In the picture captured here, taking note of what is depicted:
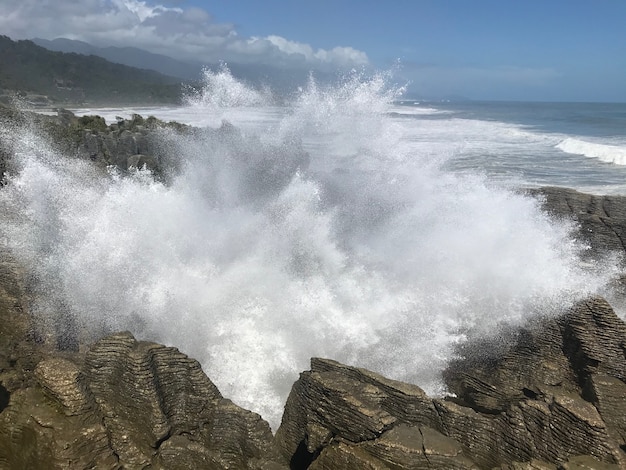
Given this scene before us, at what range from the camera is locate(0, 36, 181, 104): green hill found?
341ft

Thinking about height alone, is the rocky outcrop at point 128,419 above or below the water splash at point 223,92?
below

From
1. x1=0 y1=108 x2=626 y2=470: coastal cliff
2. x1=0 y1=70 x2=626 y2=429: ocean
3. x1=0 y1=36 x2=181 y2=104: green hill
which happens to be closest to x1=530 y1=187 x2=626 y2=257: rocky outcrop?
x1=0 y1=70 x2=626 y2=429: ocean

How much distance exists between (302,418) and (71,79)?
131 meters

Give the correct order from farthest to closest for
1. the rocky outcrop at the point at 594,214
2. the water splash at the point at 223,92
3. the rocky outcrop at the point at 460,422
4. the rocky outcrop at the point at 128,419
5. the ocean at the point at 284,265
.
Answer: the water splash at the point at 223,92 < the rocky outcrop at the point at 594,214 < the ocean at the point at 284,265 < the rocky outcrop at the point at 128,419 < the rocky outcrop at the point at 460,422

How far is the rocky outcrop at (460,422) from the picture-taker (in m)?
5.80

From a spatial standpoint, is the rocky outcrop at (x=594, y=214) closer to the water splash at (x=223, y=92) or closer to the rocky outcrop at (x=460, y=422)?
the rocky outcrop at (x=460, y=422)

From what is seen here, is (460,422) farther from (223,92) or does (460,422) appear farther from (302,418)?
(223,92)

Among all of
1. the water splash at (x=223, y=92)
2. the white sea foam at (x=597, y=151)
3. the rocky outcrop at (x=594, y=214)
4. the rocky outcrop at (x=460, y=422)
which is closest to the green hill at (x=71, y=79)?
the water splash at (x=223, y=92)

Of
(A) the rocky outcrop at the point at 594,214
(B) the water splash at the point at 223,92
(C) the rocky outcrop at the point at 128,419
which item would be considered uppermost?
(B) the water splash at the point at 223,92

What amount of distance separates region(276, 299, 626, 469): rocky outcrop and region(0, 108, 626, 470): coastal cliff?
0.01 m

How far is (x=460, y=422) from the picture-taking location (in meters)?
6.62

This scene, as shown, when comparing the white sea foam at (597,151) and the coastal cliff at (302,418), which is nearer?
the coastal cliff at (302,418)

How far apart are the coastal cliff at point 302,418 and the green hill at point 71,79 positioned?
9788 centimetres

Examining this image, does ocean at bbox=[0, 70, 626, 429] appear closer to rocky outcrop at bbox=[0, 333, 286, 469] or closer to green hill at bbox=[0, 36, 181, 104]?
rocky outcrop at bbox=[0, 333, 286, 469]
